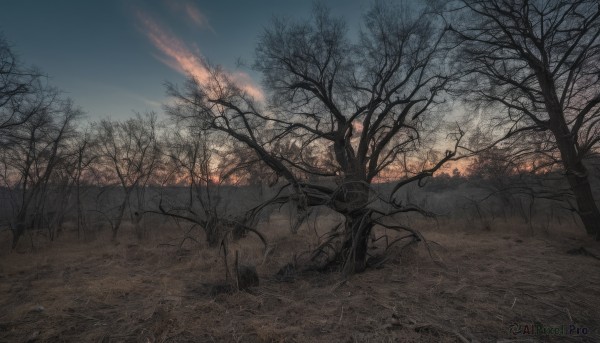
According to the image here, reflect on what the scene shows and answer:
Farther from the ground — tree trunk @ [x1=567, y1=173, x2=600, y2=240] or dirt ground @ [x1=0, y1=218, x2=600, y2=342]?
tree trunk @ [x1=567, y1=173, x2=600, y2=240]

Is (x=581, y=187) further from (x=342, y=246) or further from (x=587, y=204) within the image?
(x=342, y=246)

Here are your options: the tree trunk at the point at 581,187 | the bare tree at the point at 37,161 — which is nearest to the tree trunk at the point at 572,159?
the tree trunk at the point at 581,187

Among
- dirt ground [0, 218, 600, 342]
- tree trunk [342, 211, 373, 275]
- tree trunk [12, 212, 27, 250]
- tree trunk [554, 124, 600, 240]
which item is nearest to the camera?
dirt ground [0, 218, 600, 342]

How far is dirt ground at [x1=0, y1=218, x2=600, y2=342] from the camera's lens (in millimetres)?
4168

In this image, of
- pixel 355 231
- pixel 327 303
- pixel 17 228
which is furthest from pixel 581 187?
pixel 17 228

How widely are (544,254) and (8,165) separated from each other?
23181mm

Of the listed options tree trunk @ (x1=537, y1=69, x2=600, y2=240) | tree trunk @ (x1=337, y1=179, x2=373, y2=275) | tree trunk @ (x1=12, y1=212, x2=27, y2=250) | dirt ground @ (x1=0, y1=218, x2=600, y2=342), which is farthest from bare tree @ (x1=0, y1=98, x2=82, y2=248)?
tree trunk @ (x1=537, y1=69, x2=600, y2=240)

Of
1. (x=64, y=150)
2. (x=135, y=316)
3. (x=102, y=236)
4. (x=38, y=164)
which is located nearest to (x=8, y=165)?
(x=38, y=164)

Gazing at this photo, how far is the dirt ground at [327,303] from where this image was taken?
4.17m

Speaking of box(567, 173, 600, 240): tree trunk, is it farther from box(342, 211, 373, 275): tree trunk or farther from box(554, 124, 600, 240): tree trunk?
box(342, 211, 373, 275): tree trunk

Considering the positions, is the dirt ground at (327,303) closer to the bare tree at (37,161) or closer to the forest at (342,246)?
the forest at (342,246)

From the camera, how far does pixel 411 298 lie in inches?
210

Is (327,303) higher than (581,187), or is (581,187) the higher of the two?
(581,187)

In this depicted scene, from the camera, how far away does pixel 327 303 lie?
208 inches
